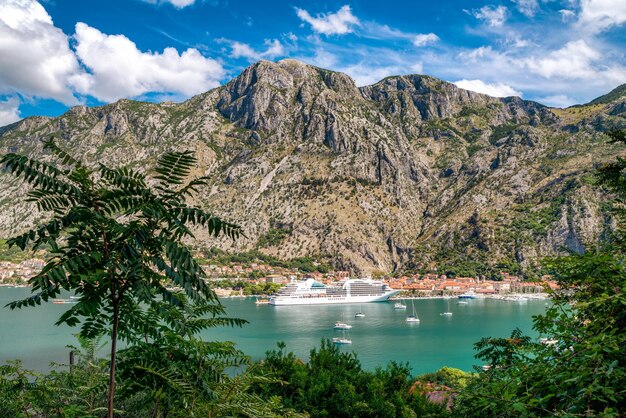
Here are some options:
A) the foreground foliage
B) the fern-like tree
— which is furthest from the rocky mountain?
the fern-like tree

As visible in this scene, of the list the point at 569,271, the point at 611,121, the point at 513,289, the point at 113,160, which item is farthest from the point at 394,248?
the point at 569,271

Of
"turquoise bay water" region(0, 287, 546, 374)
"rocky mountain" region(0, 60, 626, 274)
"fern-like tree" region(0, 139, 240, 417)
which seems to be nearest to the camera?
"fern-like tree" region(0, 139, 240, 417)

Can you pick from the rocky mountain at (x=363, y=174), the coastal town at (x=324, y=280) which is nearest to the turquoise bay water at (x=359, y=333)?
the coastal town at (x=324, y=280)

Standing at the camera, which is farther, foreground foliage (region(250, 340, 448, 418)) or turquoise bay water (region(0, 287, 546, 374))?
turquoise bay water (region(0, 287, 546, 374))

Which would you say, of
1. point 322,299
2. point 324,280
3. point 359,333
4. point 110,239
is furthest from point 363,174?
point 110,239

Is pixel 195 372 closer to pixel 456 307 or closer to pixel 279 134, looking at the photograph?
pixel 456 307

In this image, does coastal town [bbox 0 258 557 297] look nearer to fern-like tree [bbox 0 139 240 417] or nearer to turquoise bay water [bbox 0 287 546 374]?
turquoise bay water [bbox 0 287 546 374]
